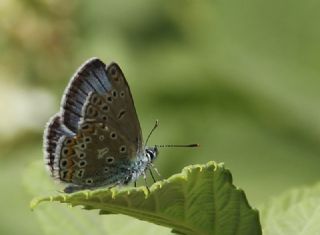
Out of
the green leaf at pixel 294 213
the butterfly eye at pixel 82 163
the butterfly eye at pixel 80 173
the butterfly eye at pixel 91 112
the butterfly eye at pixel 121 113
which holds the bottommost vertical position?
the green leaf at pixel 294 213

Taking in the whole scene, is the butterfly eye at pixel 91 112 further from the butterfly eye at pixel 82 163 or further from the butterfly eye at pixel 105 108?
the butterfly eye at pixel 82 163

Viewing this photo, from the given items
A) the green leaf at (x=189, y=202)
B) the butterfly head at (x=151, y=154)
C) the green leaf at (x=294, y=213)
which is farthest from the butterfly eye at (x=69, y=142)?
the green leaf at (x=189, y=202)

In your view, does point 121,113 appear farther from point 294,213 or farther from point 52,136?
point 294,213

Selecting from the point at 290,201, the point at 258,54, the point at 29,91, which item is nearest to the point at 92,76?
the point at 290,201

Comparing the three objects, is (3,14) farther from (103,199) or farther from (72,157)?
(103,199)

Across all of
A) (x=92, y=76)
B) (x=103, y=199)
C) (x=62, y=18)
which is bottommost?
(x=103, y=199)

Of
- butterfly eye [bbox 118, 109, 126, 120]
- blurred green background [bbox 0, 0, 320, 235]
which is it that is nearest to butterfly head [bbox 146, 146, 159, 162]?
butterfly eye [bbox 118, 109, 126, 120]
